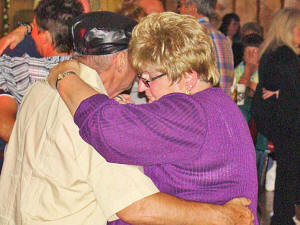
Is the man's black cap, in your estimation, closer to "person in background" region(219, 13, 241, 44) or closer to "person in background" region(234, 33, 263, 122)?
"person in background" region(234, 33, 263, 122)

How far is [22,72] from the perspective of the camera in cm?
247

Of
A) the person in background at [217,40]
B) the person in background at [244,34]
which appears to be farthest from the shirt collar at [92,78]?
the person in background at [244,34]

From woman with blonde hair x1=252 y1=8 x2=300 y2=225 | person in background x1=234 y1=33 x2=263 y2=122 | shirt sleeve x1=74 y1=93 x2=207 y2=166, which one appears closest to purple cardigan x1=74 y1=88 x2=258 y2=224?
shirt sleeve x1=74 y1=93 x2=207 y2=166

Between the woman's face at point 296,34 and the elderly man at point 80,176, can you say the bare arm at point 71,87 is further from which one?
the woman's face at point 296,34

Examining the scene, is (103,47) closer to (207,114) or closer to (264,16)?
(207,114)

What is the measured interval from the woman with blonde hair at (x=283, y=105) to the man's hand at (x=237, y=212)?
2.42 m

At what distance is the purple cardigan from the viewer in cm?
132

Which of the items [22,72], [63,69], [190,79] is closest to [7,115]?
[22,72]

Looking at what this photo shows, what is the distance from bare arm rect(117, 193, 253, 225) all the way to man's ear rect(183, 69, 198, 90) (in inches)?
14.0

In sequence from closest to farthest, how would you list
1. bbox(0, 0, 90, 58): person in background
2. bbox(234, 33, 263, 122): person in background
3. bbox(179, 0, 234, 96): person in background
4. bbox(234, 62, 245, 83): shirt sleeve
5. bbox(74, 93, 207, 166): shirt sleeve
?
bbox(74, 93, 207, 166): shirt sleeve → bbox(0, 0, 90, 58): person in background → bbox(179, 0, 234, 96): person in background → bbox(234, 33, 263, 122): person in background → bbox(234, 62, 245, 83): shirt sleeve

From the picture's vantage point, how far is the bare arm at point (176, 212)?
137 cm

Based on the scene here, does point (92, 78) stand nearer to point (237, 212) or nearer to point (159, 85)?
point (159, 85)

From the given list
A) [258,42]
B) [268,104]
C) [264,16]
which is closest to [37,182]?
[268,104]

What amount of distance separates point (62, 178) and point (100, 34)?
51 centimetres
